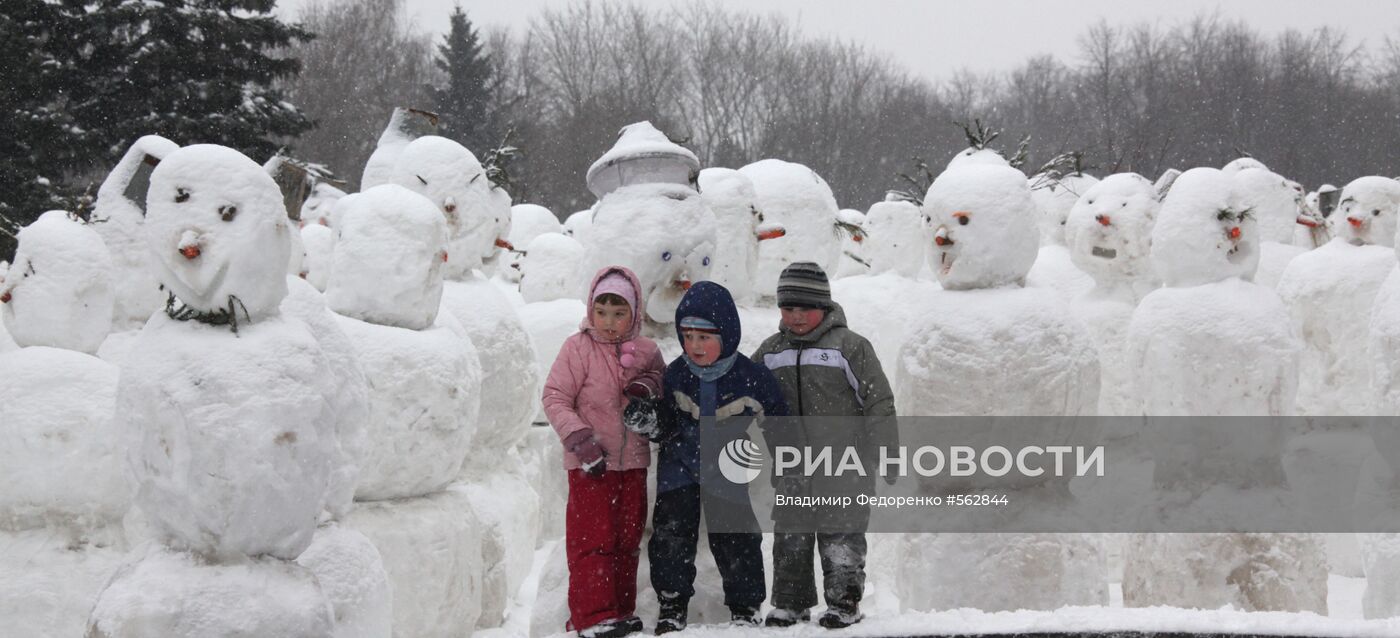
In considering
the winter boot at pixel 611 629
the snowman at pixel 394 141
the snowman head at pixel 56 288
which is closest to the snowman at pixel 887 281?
the snowman at pixel 394 141

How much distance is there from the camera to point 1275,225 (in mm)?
9844

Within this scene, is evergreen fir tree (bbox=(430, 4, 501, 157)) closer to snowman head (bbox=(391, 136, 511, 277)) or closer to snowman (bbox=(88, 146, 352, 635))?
snowman head (bbox=(391, 136, 511, 277))

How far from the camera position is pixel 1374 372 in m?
5.18

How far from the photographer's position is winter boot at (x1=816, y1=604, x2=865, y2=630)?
166 inches

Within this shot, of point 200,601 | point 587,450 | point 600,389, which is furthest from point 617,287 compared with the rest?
point 200,601

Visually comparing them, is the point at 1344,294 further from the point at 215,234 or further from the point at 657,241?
the point at 215,234

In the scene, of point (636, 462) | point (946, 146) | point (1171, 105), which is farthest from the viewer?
point (946, 146)

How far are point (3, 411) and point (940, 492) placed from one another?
4.00m

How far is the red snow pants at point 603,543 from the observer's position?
421 centimetres

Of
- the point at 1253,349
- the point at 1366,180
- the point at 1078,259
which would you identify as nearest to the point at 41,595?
the point at 1253,349

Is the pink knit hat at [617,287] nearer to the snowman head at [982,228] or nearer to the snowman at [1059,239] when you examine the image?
the snowman head at [982,228]

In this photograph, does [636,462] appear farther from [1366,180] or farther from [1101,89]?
[1101,89]

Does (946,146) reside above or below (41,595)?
above

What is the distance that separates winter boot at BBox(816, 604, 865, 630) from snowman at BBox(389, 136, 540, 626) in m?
2.81
